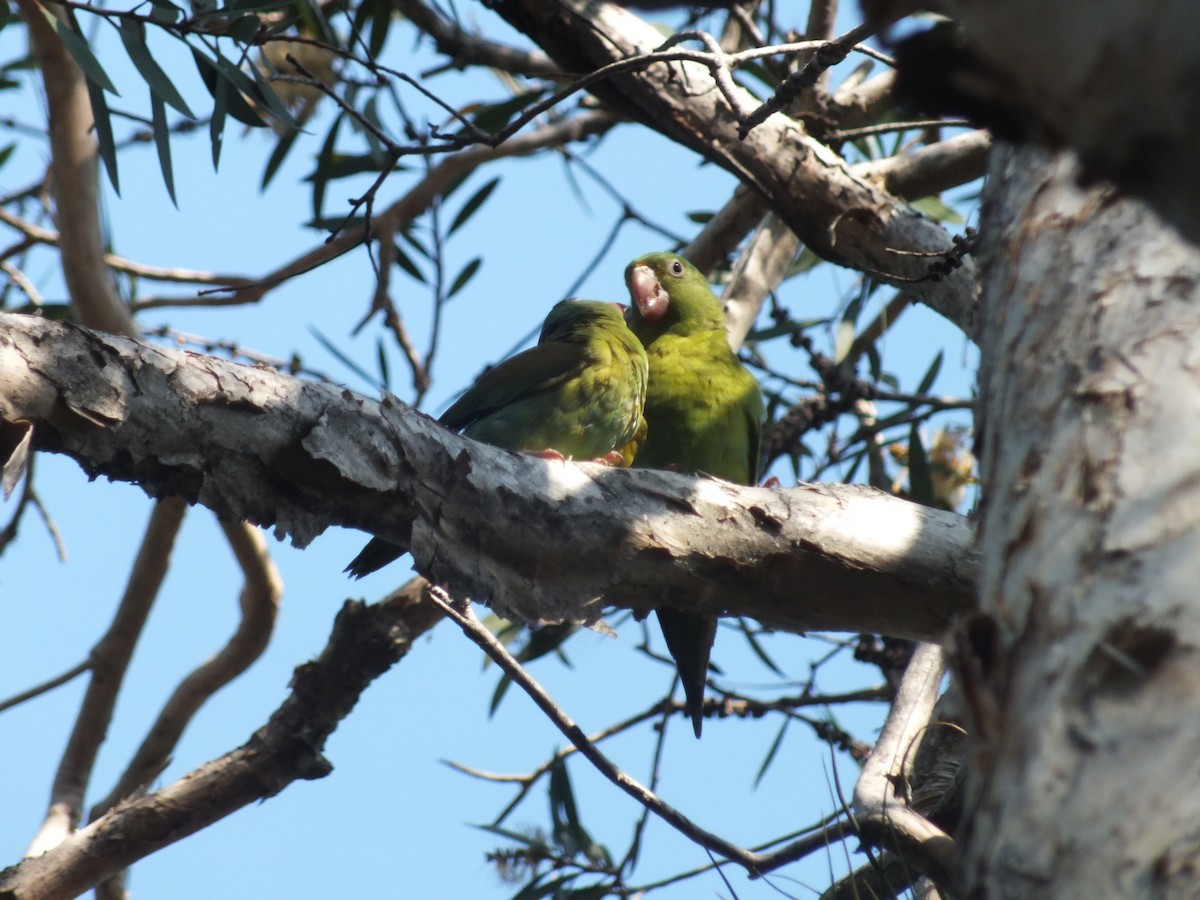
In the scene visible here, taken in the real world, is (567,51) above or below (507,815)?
above

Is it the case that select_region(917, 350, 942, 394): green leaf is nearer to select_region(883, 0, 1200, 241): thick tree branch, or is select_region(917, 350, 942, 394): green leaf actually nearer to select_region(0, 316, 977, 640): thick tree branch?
select_region(0, 316, 977, 640): thick tree branch

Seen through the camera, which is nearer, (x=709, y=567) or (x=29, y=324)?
(x=29, y=324)

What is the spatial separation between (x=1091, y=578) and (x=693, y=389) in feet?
10.2

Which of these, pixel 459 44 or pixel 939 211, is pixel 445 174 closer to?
pixel 459 44

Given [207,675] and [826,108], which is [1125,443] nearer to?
[826,108]

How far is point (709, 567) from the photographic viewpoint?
239cm

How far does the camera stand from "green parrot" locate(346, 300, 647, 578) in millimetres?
3766

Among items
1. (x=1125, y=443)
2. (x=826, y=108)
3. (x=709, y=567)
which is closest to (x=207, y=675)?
(x=709, y=567)

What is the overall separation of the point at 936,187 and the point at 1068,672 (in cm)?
319

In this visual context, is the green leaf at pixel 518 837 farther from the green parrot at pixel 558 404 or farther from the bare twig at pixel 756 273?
the bare twig at pixel 756 273

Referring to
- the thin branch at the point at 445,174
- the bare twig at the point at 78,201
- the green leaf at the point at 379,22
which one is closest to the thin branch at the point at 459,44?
the green leaf at the point at 379,22

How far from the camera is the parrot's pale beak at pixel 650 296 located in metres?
4.53

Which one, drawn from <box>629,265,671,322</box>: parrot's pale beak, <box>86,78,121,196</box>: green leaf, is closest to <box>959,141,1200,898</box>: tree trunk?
<box>86,78,121,196</box>: green leaf

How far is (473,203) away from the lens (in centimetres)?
504
